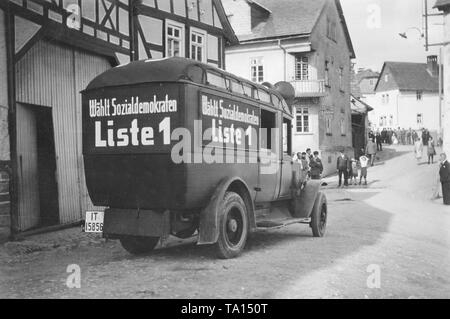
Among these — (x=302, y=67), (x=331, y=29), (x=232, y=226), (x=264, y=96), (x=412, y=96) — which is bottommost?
(x=232, y=226)

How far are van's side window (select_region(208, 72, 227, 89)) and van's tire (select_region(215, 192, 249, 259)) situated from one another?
1583mm

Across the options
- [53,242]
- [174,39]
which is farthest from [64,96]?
[174,39]

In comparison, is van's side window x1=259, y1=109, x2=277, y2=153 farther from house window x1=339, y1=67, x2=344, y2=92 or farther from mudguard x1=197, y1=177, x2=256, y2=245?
house window x1=339, y1=67, x2=344, y2=92

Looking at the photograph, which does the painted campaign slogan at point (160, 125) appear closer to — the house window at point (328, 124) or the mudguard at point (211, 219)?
the mudguard at point (211, 219)

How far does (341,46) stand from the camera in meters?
37.7

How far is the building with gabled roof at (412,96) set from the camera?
213 ft

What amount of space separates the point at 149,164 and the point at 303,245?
135 inches

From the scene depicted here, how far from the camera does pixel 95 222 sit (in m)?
7.40

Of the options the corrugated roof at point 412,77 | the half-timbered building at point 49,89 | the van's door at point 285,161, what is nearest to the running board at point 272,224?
the van's door at point 285,161

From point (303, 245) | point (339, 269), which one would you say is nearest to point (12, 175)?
point (303, 245)

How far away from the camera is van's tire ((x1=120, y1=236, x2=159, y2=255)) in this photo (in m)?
8.11

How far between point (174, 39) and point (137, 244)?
8.94 m

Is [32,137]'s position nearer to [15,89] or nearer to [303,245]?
[15,89]

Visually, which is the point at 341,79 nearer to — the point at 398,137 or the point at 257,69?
the point at 257,69
